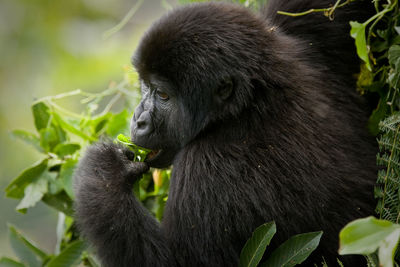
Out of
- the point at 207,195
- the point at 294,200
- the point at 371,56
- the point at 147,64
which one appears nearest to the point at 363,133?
the point at 371,56

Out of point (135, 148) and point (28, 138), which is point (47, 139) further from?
point (135, 148)

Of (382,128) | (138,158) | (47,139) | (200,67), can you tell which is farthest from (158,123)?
(382,128)

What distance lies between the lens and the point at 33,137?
3779 mm

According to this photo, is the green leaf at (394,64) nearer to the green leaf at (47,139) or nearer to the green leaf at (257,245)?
the green leaf at (257,245)

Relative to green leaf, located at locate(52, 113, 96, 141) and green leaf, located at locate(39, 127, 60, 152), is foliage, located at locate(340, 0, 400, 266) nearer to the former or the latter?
green leaf, located at locate(52, 113, 96, 141)

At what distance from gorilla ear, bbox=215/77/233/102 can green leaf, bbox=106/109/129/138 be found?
2.97 ft

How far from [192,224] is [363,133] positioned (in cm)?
113

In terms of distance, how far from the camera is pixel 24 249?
3.85 metres

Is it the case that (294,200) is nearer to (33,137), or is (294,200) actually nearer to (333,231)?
(333,231)

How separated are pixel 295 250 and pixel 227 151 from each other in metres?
0.64

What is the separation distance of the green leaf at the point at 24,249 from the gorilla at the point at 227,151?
74 centimetres

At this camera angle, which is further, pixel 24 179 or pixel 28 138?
pixel 28 138

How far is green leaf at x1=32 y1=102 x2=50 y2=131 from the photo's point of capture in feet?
12.6

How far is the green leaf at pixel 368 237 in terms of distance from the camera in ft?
6.19
